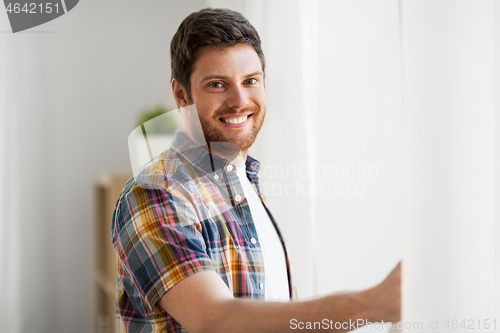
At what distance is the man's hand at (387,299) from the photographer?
345mm

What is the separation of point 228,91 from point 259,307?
0.25 metres

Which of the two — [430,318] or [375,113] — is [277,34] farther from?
[430,318]

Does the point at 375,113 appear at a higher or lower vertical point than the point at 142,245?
higher

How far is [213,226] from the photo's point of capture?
0.47 m

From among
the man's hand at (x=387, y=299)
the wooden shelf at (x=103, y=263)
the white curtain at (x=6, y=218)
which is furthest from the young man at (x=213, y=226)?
the white curtain at (x=6, y=218)

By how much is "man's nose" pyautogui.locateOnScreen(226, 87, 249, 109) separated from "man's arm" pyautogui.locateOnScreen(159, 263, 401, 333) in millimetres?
200

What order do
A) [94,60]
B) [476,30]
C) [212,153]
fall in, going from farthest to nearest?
[94,60] < [212,153] < [476,30]

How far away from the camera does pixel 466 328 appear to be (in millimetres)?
312

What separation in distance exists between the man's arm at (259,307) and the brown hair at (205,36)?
245 mm

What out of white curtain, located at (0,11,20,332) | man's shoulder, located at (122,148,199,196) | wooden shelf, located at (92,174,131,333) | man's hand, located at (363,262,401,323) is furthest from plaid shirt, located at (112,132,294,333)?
white curtain, located at (0,11,20,332)

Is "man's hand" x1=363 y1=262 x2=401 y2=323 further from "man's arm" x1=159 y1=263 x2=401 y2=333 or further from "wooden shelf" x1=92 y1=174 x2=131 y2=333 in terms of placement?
"wooden shelf" x1=92 y1=174 x2=131 y2=333

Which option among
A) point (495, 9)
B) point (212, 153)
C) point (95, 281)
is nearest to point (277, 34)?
Answer: point (212, 153)

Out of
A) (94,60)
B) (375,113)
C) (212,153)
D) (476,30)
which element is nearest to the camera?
(476,30)

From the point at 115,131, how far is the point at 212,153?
1.01 meters
